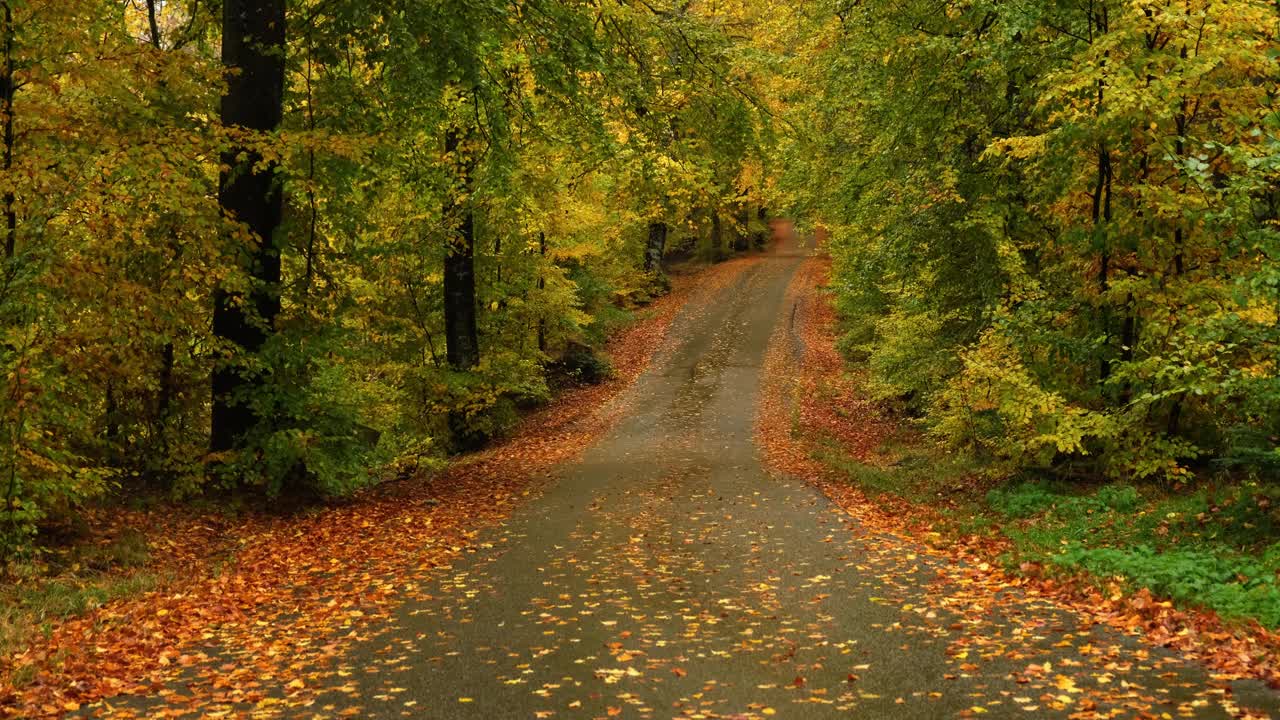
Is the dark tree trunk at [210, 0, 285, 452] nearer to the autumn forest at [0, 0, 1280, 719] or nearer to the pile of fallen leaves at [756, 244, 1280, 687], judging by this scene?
the autumn forest at [0, 0, 1280, 719]

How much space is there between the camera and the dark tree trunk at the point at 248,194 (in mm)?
11188

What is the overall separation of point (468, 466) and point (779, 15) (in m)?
12.9

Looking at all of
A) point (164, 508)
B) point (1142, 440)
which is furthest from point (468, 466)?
point (1142, 440)

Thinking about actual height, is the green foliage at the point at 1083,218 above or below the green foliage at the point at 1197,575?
above

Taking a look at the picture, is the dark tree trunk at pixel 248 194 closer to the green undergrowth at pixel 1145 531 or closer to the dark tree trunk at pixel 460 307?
the dark tree trunk at pixel 460 307

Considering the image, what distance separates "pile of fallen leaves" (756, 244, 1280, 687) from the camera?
20.4 ft

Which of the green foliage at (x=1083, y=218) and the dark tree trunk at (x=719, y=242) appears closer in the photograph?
the green foliage at (x=1083, y=218)

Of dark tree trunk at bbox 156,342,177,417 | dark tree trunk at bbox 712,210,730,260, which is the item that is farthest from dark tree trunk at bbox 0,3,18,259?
dark tree trunk at bbox 712,210,730,260

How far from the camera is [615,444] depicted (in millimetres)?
18469

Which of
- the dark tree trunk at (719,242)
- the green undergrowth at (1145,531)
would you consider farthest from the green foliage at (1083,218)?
the dark tree trunk at (719,242)

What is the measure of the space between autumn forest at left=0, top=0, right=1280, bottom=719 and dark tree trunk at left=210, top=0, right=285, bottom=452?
51 millimetres

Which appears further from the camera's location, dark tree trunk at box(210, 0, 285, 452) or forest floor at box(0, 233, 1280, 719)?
dark tree trunk at box(210, 0, 285, 452)

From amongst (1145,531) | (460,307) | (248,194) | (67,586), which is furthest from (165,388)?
(1145,531)

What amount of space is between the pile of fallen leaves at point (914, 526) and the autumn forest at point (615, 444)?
63 millimetres
